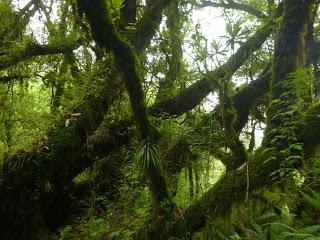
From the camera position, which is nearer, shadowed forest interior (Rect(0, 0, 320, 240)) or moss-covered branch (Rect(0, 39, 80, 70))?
shadowed forest interior (Rect(0, 0, 320, 240))

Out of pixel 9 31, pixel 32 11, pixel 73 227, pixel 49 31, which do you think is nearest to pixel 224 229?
pixel 73 227

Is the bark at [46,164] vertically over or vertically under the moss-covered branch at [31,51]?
under

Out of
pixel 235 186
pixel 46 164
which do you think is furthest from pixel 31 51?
pixel 235 186

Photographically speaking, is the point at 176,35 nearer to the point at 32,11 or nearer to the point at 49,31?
the point at 49,31

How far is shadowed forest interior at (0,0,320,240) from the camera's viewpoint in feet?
13.3

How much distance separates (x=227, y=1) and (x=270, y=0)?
2.57 metres

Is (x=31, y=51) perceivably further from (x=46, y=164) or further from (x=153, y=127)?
(x=153, y=127)

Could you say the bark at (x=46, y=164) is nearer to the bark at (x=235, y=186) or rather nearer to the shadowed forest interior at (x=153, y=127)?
the shadowed forest interior at (x=153, y=127)

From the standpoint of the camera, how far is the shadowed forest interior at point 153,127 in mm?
4066

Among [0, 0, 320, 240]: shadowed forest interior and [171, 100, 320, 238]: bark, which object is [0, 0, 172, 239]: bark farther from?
[171, 100, 320, 238]: bark

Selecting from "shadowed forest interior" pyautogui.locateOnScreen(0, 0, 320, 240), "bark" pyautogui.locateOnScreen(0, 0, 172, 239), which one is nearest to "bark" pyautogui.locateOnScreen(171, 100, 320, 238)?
"shadowed forest interior" pyautogui.locateOnScreen(0, 0, 320, 240)

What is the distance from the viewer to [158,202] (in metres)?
5.11

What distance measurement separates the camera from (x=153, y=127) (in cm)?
538

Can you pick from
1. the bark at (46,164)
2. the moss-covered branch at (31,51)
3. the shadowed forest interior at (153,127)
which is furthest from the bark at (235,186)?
the moss-covered branch at (31,51)
